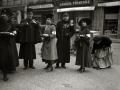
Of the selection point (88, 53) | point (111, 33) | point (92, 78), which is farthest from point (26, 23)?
point (111, 33)

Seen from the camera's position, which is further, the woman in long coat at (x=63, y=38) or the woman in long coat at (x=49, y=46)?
the woman in long coat at (x=63, y=38)

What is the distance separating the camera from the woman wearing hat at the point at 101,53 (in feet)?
21.1

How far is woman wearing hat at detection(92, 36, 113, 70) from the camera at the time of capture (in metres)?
6.43

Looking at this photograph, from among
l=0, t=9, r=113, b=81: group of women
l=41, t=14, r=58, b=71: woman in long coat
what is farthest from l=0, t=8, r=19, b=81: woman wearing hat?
l=41, t=14, r=58, b=71: woman in long coat

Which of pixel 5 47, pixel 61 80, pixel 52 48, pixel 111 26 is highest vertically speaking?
pixel 111 26

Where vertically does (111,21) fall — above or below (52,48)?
above

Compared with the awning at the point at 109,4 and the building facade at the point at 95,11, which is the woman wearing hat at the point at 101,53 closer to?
the building facade at the point at 95,11

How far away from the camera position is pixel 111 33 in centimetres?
1852

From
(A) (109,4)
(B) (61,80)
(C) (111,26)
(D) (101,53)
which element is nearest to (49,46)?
(B) (61,80)

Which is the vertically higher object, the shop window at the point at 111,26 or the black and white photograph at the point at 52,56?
the shop window at the point at 111,26

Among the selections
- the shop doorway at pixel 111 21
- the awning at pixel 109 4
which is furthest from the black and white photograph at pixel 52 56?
the shop doorway at pixel 111 21

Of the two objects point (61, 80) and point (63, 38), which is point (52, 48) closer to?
point (63, 38)

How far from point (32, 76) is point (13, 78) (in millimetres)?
569

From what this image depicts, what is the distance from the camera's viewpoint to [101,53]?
657cm
